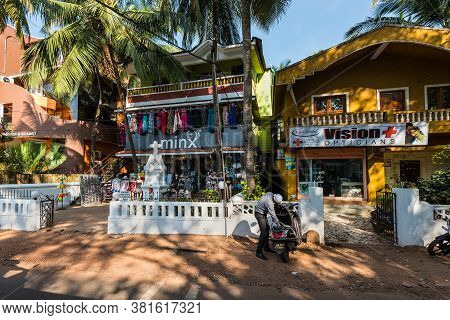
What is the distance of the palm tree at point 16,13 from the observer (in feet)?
29.6

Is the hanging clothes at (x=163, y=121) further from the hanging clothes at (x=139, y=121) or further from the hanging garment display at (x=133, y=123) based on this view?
the hanging garment display at (x=133, y=123)

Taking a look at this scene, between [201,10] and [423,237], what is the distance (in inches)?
428

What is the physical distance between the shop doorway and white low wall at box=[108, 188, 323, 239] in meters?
9.03

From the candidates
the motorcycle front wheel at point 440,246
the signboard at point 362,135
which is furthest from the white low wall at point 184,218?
the signboard at point 362,135

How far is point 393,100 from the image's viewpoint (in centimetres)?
1229

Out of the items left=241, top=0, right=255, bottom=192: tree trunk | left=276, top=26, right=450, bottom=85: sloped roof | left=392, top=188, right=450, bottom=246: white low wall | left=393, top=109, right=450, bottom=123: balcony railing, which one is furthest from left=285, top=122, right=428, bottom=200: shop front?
left=392, top=188, right=450, bottom=246: white low wall

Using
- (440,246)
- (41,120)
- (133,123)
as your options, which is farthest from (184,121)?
(440,246)

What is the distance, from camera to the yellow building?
10.5m

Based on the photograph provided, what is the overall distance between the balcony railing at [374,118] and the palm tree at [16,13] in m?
11.0

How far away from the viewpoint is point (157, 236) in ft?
23.0

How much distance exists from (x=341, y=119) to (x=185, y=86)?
8.83 metres

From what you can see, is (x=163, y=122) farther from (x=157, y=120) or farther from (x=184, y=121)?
(x=184, y=121)

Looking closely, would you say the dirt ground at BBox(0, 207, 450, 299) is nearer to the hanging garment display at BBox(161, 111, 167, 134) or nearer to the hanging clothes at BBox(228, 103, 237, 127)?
the hanging clothes at BBox(228, 103, 237, 127)
